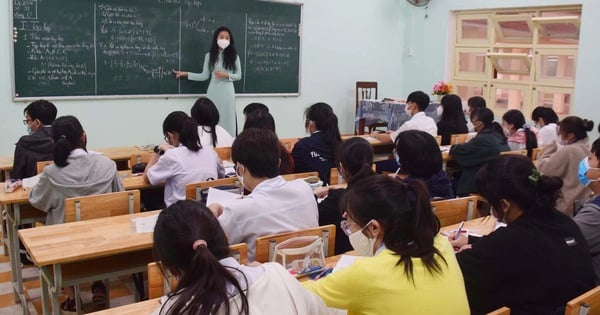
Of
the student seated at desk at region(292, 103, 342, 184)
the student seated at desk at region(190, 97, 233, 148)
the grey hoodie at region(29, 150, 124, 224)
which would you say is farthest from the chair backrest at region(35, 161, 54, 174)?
the student seated at desk at region(292, 103, 342, 184)

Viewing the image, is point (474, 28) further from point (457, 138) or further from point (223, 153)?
point (223, 153)

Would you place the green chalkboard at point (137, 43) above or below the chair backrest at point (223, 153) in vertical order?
above

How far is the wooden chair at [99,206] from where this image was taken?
3.06m

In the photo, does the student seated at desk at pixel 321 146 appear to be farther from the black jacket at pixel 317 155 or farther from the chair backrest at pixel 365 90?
the chair backrest at pixel 365 90

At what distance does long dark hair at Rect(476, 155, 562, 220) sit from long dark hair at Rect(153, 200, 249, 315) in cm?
110

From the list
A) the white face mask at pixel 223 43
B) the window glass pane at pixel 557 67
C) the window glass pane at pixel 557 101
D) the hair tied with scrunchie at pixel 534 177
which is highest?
the white face mask at pixel 223 43

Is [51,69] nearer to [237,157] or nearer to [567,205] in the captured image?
[237,157]

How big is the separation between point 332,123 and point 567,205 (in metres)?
1.83

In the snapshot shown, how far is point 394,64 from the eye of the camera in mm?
9727

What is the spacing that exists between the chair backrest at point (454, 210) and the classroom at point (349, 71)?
4.48 m

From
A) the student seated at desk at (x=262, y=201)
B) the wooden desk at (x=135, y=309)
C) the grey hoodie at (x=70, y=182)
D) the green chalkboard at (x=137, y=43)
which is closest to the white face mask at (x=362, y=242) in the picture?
the student seated at desk at (x=262, y=201)

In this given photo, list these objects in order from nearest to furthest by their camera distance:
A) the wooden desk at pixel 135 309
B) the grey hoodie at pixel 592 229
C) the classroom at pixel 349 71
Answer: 1. the wooden desk at pixel 135 309
2. the grey hoodie at pixel 592 229
3. the classroom at pixel 349 71

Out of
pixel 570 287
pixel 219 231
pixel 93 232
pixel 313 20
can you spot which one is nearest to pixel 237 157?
pixel 93 232

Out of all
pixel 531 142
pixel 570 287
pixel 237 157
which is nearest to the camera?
pixel 570 287
